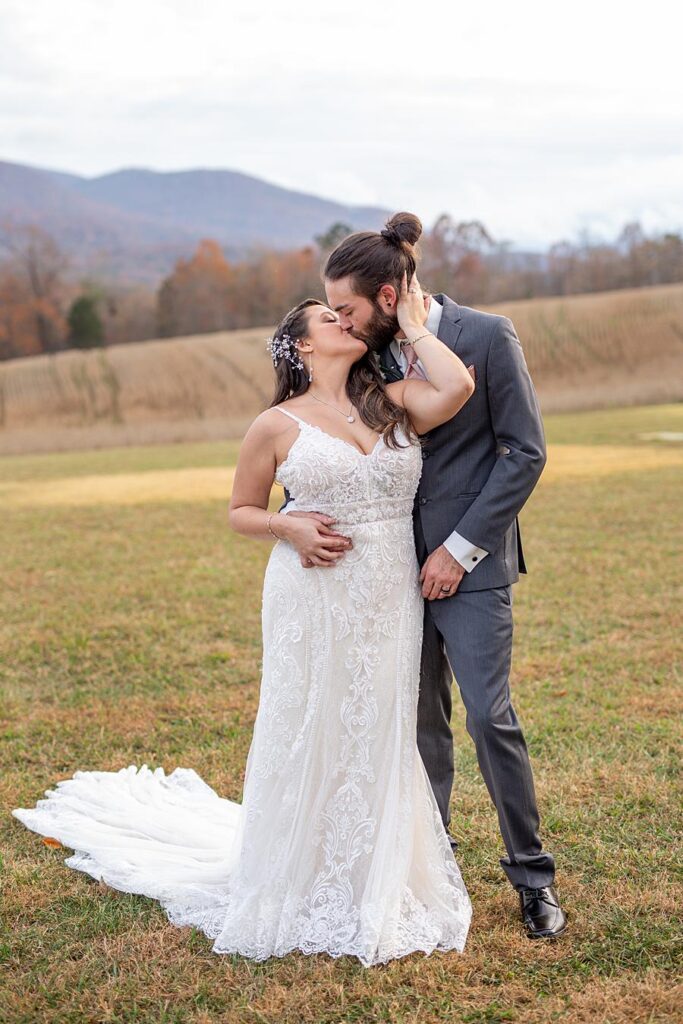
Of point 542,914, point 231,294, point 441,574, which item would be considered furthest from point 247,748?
point 231,294

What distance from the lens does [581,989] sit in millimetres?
3480

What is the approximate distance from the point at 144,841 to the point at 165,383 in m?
43.8

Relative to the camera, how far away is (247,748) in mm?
5988

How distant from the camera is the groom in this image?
3752 mm

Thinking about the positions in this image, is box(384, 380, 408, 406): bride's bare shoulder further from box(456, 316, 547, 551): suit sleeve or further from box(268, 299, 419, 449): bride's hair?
box(456, 316, 547, 551): suit sleeve

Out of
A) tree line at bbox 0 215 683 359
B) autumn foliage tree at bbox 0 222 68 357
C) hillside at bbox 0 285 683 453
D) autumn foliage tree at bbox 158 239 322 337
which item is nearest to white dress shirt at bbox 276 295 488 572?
hillside at bbox 0 285 683 453

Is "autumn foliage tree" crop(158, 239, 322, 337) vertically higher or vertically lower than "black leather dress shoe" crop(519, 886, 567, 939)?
higher

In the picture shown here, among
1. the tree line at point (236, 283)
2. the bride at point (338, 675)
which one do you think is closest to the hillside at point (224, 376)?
the tree line at point (236, 283)

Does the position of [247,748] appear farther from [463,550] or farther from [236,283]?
[236,283]

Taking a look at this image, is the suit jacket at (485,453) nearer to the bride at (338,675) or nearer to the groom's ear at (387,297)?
the bride at (338,675)

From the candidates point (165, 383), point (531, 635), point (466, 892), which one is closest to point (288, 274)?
point (165, 383)

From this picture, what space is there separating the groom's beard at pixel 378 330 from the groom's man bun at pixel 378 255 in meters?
0.10

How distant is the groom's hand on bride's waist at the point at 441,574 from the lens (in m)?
3.83

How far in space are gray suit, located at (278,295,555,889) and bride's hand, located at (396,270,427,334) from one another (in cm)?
14
